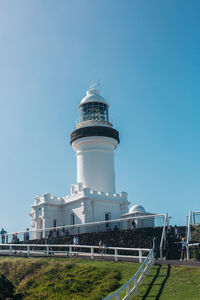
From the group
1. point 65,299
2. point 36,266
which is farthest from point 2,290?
point 36,266

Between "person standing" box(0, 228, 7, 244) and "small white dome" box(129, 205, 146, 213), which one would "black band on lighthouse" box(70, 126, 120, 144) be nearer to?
"small white dome" box(129, 205, 146, 213)

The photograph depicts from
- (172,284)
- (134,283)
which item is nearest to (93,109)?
(172,284)

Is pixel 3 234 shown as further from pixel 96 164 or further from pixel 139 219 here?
pixel 139 219

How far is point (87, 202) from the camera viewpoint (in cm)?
3209

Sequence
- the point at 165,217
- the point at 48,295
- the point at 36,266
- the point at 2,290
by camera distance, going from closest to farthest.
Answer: the point at 2,290, the point at 48,295, the point at 36,266, the point at 165,217

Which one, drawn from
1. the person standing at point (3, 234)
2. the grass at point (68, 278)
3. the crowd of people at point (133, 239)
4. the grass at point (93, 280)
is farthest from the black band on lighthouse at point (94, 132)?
the grass at point (93, 280)

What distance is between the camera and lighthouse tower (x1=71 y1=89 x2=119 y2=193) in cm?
3616

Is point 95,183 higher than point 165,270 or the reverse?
higher

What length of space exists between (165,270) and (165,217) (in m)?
7.42

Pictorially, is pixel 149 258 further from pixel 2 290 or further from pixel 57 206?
pixel 57 206

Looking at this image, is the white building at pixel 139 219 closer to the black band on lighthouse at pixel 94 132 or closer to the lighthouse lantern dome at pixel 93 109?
the black band on lighthouse at pixel 94 132

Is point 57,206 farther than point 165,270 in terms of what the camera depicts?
Yes

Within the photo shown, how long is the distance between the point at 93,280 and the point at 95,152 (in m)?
21.7

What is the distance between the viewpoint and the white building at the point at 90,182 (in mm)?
32750
